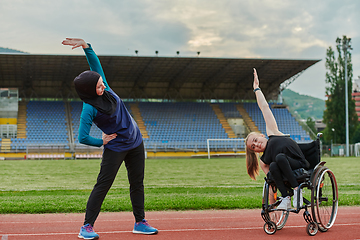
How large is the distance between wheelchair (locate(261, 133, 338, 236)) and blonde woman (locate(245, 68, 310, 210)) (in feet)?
0.30

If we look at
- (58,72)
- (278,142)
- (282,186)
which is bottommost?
(282,186)

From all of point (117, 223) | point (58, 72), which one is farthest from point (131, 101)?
point (117, 223)

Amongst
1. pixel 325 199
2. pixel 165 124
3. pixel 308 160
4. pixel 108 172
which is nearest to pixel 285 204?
pixel 325 199

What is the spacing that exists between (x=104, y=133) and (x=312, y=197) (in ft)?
8.24

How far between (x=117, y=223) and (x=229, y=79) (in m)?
40.9

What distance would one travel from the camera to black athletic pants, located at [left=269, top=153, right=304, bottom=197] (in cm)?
455

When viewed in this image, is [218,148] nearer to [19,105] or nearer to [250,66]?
[250,66]

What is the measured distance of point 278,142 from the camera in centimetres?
482

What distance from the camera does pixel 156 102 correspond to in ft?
150

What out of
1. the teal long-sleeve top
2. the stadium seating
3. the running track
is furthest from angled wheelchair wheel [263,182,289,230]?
the stadium seating

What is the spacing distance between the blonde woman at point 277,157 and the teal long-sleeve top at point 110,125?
1.52 meters

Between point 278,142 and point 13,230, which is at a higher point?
point 278,142

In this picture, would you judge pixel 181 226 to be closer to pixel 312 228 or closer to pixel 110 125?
pixel 312 228

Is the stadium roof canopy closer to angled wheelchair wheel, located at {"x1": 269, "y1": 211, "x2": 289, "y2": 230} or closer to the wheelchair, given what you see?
angled wheelchair wheel, located at {"x1": 269, "y1": 211, "x2": 289, "y2": 230}
